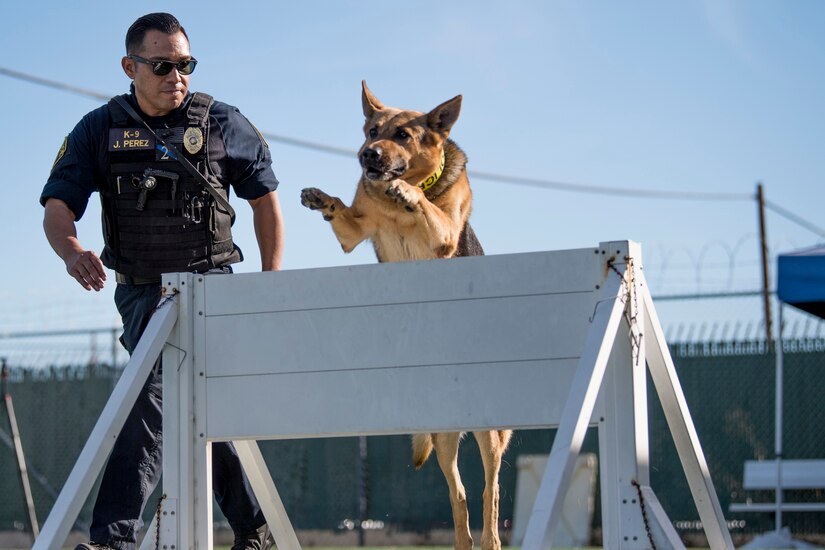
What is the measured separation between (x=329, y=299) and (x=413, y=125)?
179 cm

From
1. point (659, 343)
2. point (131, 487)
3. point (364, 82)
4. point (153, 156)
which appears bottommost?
point (131, 487)

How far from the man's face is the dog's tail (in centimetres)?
204

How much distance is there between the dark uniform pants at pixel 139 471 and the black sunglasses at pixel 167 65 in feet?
2.91

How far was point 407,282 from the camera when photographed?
3707 mm

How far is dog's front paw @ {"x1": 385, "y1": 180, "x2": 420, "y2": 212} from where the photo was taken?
4801 millimetres

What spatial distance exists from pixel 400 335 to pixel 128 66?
A: 1.80m

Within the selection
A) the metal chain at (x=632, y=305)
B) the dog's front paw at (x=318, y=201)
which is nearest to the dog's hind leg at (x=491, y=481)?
the dog's front paw at (x=318, y=201)

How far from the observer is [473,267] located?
11.9 feet

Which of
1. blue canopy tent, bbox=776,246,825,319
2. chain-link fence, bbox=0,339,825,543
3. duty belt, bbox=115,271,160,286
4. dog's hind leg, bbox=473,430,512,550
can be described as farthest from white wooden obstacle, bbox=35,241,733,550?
chain-link fence, bbox=0,339,825,543

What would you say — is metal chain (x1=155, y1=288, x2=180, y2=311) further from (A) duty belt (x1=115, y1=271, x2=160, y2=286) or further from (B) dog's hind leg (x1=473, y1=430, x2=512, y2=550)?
(B) dog's hind leg (x1=473, y1=430, x2=512, y2=550)

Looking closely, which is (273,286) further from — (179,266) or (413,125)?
(413,125)

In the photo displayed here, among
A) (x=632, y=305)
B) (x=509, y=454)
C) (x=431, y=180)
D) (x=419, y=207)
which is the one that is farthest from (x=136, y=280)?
(x=509, y=454)

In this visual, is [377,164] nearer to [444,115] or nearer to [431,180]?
[431,180]

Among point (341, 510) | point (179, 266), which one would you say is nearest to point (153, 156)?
point (179, 266)
